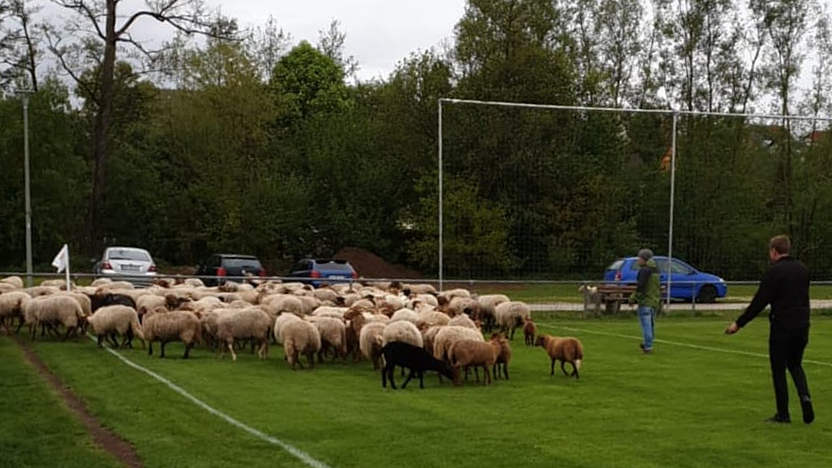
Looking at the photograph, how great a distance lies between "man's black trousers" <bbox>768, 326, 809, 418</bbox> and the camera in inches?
409

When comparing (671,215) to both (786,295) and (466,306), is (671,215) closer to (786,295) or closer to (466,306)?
(466,306)

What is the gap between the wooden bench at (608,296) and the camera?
27406 mm

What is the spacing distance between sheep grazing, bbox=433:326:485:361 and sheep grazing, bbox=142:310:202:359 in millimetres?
4593

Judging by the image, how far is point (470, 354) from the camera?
13305 millimetres

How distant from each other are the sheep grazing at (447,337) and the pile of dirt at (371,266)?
1995 centimetres

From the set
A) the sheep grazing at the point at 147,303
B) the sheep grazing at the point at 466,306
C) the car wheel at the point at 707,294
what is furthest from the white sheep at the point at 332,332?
the car wheel at the point at 707,294

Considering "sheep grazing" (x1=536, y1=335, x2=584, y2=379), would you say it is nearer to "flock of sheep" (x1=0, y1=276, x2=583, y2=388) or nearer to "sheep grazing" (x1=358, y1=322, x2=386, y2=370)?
"flock of sheep" (x1=0, y1=276, x2=583, y2=388)

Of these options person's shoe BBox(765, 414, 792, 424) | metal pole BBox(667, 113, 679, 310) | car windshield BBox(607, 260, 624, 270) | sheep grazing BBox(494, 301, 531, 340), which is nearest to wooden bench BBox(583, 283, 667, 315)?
metal pole BBox(667, 113, 679, 310)

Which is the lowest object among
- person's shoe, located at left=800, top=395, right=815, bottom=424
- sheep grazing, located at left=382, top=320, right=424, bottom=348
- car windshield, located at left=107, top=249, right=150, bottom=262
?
person's shoe, located at left=800, top=395, right=815, bottom=424

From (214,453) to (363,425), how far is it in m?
1.93

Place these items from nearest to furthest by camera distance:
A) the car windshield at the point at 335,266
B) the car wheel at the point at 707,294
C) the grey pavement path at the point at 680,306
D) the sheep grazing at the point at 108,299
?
the sheep grazing at the point at 108,299 → the grey pavement path at the point at 680,306 → the car wheel at the point at 707,294 → the car windshield at the point at 335,266

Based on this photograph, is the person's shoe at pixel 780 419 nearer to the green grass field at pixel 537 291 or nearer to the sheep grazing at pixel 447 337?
the sheep grazing at pixel 447 337

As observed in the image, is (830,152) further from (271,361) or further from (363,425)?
(363,425)

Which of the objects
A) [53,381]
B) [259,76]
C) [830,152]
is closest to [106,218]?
[259,76]
